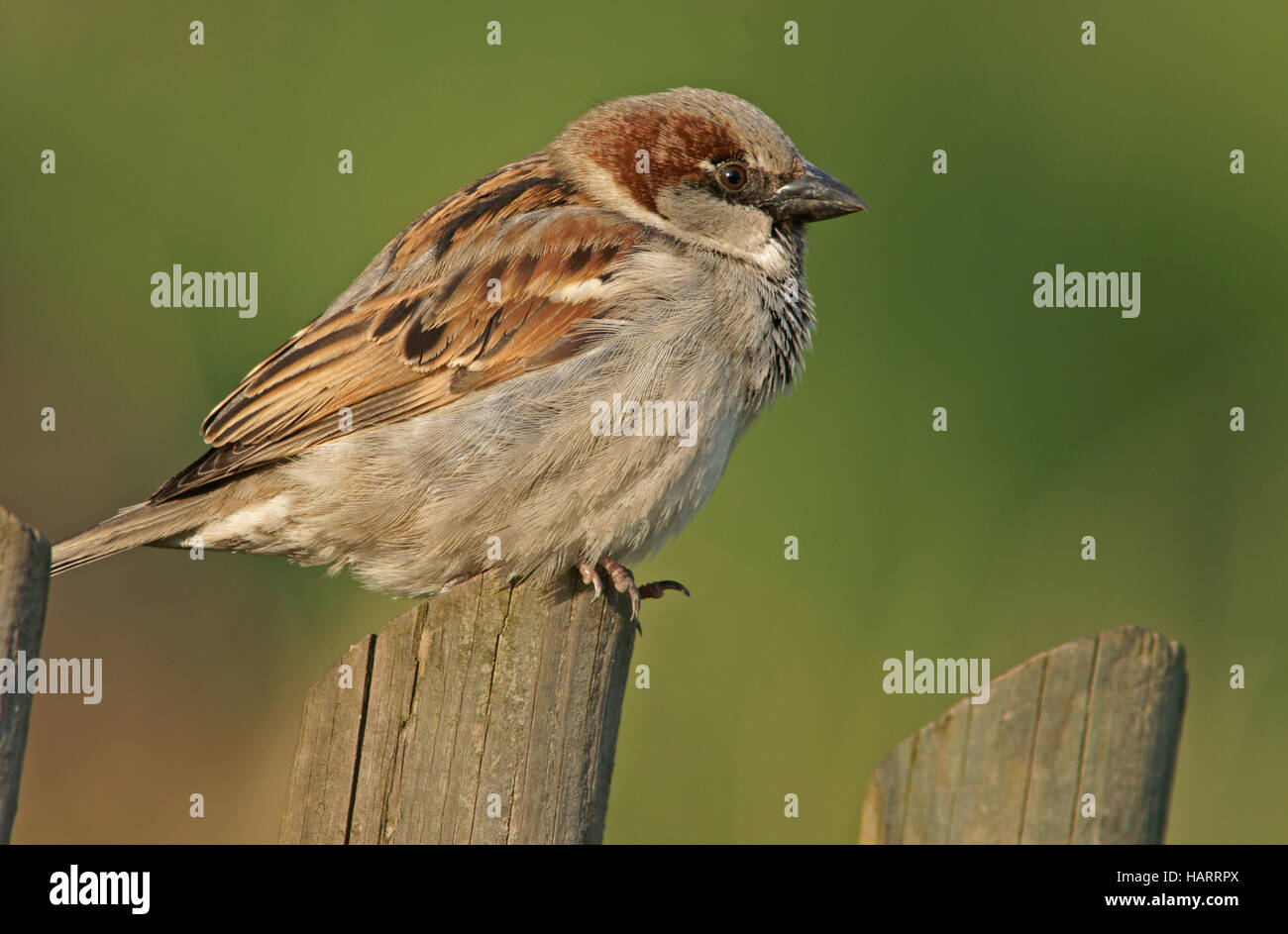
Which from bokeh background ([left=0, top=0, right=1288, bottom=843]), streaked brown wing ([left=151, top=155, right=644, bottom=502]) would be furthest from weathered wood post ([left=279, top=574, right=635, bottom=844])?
bokeh background ([left=0, top=0, right=1288, bottom=843])

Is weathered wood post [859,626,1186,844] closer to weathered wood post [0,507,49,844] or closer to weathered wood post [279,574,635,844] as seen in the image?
weathered wood post [279,574,635,844]

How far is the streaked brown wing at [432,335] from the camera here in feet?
11.2

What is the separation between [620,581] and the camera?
3.23m

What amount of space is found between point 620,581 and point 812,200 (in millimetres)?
1290

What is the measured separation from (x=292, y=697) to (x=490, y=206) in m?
1.83

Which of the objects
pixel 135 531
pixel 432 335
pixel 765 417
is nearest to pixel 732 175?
pixel 765 417

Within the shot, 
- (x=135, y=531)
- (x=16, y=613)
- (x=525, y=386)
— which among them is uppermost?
(x=525, y=386)

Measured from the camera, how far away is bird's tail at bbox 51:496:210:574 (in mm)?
3203

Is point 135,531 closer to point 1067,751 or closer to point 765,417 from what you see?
point 765,417

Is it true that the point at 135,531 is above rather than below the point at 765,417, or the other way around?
below

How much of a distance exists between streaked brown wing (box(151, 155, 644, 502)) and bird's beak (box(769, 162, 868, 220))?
440 mm

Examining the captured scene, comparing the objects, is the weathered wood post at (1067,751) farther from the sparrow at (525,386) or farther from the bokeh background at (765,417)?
the bokeh background at (765,417)

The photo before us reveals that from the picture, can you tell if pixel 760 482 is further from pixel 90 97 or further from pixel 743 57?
pixel 90 97
